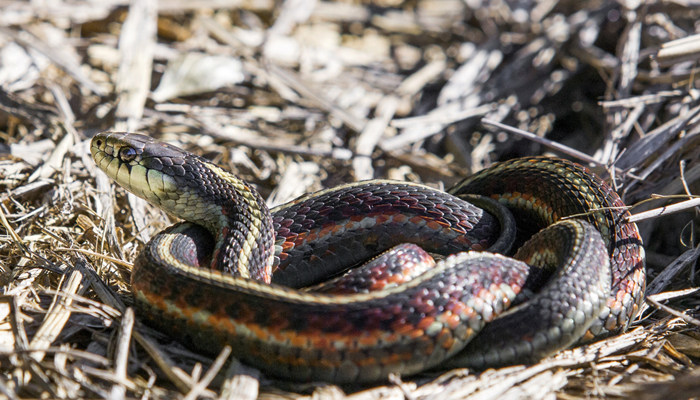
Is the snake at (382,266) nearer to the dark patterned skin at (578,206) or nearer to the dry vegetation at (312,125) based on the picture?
the dark patterned skin at (578,206)

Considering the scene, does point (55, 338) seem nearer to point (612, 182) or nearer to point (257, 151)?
point (257, 151)

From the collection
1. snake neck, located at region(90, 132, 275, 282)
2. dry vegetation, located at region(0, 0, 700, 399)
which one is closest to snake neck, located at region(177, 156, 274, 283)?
snake neck, located at region(90, 132, 275, 282)

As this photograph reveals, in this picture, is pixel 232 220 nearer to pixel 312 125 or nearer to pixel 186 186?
pixel 186 186

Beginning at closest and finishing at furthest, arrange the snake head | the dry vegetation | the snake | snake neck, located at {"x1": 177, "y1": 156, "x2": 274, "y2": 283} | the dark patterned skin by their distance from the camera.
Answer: the snake, the dry vegetation, the dark patterned skin, snake neck, located at {"x1": 177, "y1": 156, "x2": 274, "y2": 283}, the snake head

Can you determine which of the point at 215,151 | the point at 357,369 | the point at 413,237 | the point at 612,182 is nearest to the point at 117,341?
the point at 357,369

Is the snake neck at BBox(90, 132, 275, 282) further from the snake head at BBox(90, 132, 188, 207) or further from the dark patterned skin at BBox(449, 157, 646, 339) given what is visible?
the dark patterned skin at BBox(449, 157, 646, 339)
